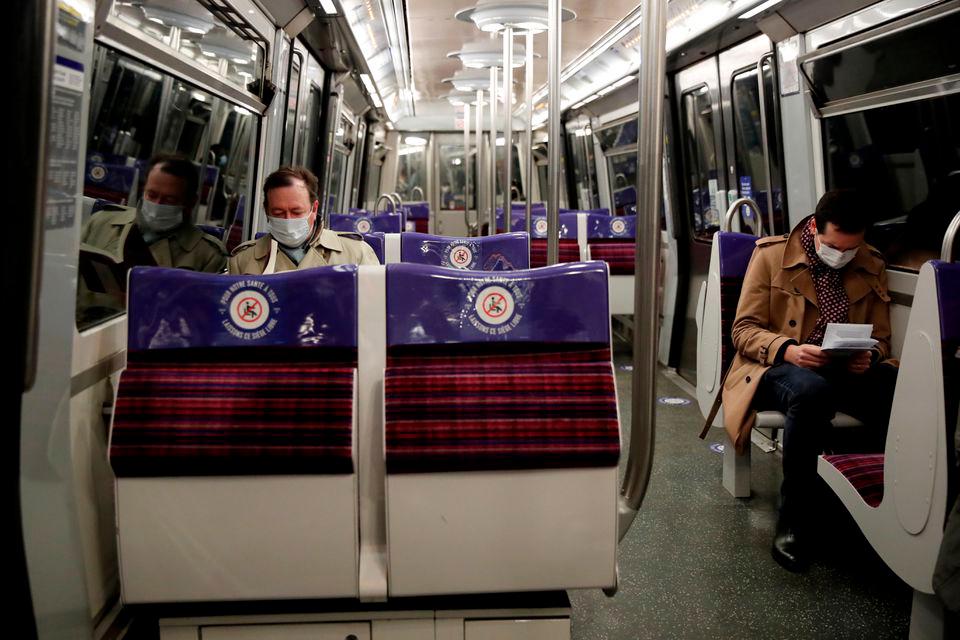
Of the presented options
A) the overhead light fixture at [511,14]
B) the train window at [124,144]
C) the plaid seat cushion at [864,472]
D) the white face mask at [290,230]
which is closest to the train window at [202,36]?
the train window at [124,144]

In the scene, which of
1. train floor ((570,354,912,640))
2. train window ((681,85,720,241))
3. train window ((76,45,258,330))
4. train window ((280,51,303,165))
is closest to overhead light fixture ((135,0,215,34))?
train window ((76,45,258,330))

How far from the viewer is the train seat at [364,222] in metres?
6.52

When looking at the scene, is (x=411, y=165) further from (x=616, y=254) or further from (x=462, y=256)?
(x=462, y=256)

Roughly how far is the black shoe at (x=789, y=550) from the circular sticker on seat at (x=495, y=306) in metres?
1.91

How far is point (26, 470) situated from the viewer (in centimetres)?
165

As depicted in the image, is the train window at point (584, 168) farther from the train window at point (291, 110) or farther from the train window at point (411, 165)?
the train window at point (291, 110)

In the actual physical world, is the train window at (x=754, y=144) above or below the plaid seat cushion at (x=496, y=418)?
above

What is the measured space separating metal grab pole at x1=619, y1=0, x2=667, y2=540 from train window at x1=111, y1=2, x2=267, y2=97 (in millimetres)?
1545

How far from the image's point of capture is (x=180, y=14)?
9.93 feet

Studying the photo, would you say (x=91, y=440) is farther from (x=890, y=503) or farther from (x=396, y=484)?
(x=890, y=503)

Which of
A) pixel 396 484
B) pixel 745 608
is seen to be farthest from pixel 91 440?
pixel 745 608

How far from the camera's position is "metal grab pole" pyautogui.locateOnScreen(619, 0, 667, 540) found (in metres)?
1.93

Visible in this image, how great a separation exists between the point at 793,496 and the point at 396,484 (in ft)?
6.67

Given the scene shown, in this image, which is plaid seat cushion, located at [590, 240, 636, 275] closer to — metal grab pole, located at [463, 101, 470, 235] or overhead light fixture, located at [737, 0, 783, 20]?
overhead light fixture, located at [737, 0, 783, 20]
